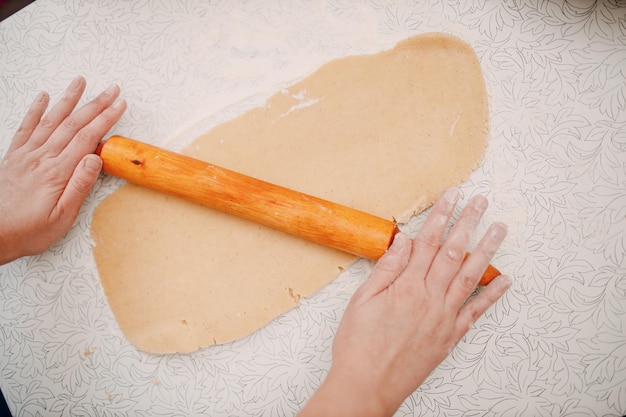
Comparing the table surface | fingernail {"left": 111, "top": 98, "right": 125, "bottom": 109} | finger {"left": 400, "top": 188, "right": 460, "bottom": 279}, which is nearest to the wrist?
the table surface

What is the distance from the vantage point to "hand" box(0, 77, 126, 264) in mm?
1354

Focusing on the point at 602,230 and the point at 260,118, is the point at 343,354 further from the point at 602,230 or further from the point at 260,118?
the point at 602,230

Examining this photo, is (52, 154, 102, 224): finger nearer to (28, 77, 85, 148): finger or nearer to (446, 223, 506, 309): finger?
(28, 77, 85, 148): finger

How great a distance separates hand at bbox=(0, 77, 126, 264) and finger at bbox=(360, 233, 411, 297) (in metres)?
0.89

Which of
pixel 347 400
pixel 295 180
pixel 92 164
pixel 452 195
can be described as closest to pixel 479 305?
pixel 452 195

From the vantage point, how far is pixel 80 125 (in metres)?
1.42

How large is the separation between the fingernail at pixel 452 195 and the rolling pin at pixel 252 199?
0.53ft

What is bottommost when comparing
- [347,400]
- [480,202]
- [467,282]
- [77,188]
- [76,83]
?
[347,400]

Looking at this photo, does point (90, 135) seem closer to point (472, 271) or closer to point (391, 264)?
point (391, 264)

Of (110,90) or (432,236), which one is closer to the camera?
(432,236)

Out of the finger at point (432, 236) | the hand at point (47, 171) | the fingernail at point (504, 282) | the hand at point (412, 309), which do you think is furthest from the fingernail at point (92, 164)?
the fingernail at point (504, 282)

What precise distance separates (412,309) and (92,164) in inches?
39.8

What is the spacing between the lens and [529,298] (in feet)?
4.34

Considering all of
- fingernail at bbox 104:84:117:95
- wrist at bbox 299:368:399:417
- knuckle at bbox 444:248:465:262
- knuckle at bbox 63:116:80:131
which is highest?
fingernail at bbox 104:84:117:95
